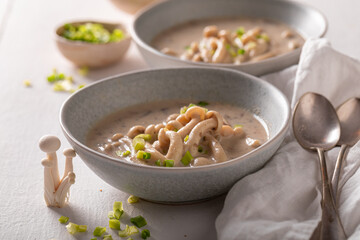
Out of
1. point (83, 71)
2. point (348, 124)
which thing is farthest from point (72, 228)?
point (83, 71)

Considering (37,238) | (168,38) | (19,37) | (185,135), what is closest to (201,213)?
(185,135)

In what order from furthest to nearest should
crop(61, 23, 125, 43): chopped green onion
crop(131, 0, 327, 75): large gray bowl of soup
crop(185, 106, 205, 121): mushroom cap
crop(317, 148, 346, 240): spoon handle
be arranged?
crop(61, 23, 125, 43): chopped green onion < crop(131, 0, 327, 75): large gray bowl of soup < crop(185, 106, 205, 121): mushroom cap < crop(317, 148, 346, 240): spoon handle

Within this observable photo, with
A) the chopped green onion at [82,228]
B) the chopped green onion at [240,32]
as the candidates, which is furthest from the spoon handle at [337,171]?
the chopped green onion at [240,32]

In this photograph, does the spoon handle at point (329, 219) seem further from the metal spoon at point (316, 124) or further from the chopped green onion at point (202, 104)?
the chopped green onion at point (202, 104)

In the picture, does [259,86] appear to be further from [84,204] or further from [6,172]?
[6,172]

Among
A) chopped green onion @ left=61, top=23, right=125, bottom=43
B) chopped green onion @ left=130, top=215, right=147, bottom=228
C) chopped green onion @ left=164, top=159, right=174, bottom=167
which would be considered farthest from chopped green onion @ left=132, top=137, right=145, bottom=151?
chopped green onion @ left=61, top=23, right=125, bottom=43

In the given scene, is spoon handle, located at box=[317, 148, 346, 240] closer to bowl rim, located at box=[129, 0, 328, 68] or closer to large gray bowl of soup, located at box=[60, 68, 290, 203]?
large gray bowl of soup, located at box=[60, 68, 290, 203]
